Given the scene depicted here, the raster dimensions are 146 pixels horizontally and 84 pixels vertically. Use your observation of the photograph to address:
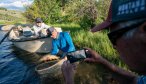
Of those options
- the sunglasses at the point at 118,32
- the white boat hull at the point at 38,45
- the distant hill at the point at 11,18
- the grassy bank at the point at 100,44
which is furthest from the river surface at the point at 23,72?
the distant hill at the point at 11,18

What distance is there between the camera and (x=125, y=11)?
143 cm

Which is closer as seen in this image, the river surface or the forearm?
the forearm

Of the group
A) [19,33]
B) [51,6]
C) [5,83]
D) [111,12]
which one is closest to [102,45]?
[5,83]

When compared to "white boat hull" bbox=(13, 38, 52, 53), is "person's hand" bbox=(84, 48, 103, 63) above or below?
above

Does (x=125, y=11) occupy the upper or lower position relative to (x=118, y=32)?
upper

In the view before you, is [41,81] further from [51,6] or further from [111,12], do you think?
[51,6]

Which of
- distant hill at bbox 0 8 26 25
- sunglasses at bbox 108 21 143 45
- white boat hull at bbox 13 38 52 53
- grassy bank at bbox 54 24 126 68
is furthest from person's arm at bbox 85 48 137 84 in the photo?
distant hill at bbox 0 8 26 25

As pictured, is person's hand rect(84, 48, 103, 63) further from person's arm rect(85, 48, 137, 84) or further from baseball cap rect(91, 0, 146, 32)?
baseball cap rect(91, 0, 146, 32)

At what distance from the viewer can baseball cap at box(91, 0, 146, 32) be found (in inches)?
53.8

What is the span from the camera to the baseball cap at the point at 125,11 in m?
1.37

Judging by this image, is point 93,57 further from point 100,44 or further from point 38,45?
point 38,45

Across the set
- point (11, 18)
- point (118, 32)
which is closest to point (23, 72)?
point (118, 32)

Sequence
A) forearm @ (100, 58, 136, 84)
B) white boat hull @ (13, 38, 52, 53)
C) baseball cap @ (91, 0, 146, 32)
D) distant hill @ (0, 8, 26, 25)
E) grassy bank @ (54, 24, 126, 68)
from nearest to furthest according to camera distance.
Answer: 1. baseball cap @ (91, 0, 146, 32)
2. forearm @ (100, 58, 136, 84)
3. grassy bank @ (54, 24, 126, 68)
4. white boat hull @ (13, 38, 52, 53)
5. distant hill @ (0, 8, 26, 25)

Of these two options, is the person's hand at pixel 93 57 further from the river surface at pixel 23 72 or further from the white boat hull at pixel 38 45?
the white boat hull at pixel 38 45
